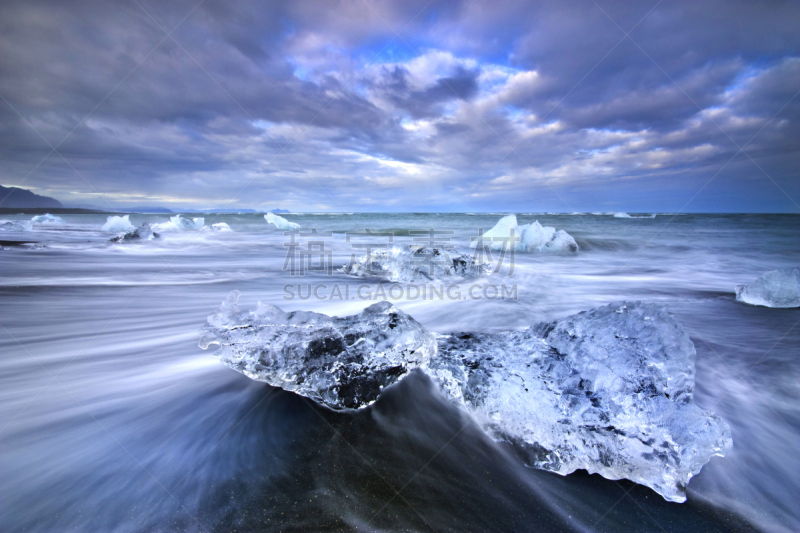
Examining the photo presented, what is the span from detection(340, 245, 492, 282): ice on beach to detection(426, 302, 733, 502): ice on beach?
3831 mm

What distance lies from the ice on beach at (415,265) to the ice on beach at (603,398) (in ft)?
12.6

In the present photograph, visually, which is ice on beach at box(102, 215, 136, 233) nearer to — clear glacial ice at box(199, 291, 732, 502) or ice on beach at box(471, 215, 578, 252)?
ice on beach at box(471, 215, 578, 252)

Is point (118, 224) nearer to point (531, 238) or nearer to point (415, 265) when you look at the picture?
point (415, 265)

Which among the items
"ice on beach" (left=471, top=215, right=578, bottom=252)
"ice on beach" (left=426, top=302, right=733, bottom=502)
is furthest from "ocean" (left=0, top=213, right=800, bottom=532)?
"ice on beach" (left=471, top=215, right=578, bottom=252)

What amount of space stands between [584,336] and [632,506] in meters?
0.97

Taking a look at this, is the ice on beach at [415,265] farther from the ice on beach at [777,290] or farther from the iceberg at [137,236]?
the iceberg at [137,236]

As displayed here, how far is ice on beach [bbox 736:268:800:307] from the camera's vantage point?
4.18 metres

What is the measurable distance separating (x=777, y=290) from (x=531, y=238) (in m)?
6.54

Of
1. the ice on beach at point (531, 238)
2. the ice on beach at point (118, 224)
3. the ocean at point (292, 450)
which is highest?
the ice on beach at point (118, 224)

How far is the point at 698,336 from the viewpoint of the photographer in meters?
3.44

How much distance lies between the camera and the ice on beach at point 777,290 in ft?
13.7

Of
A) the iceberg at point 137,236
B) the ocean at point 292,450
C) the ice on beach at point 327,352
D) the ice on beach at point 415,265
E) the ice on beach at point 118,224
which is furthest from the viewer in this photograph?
the ice on beach at point 118,224

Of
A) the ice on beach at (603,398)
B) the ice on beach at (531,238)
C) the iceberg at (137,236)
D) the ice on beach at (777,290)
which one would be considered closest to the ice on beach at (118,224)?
the iceberg at (137,236)

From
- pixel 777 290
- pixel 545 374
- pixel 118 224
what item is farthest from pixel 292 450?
pixel 118 224
